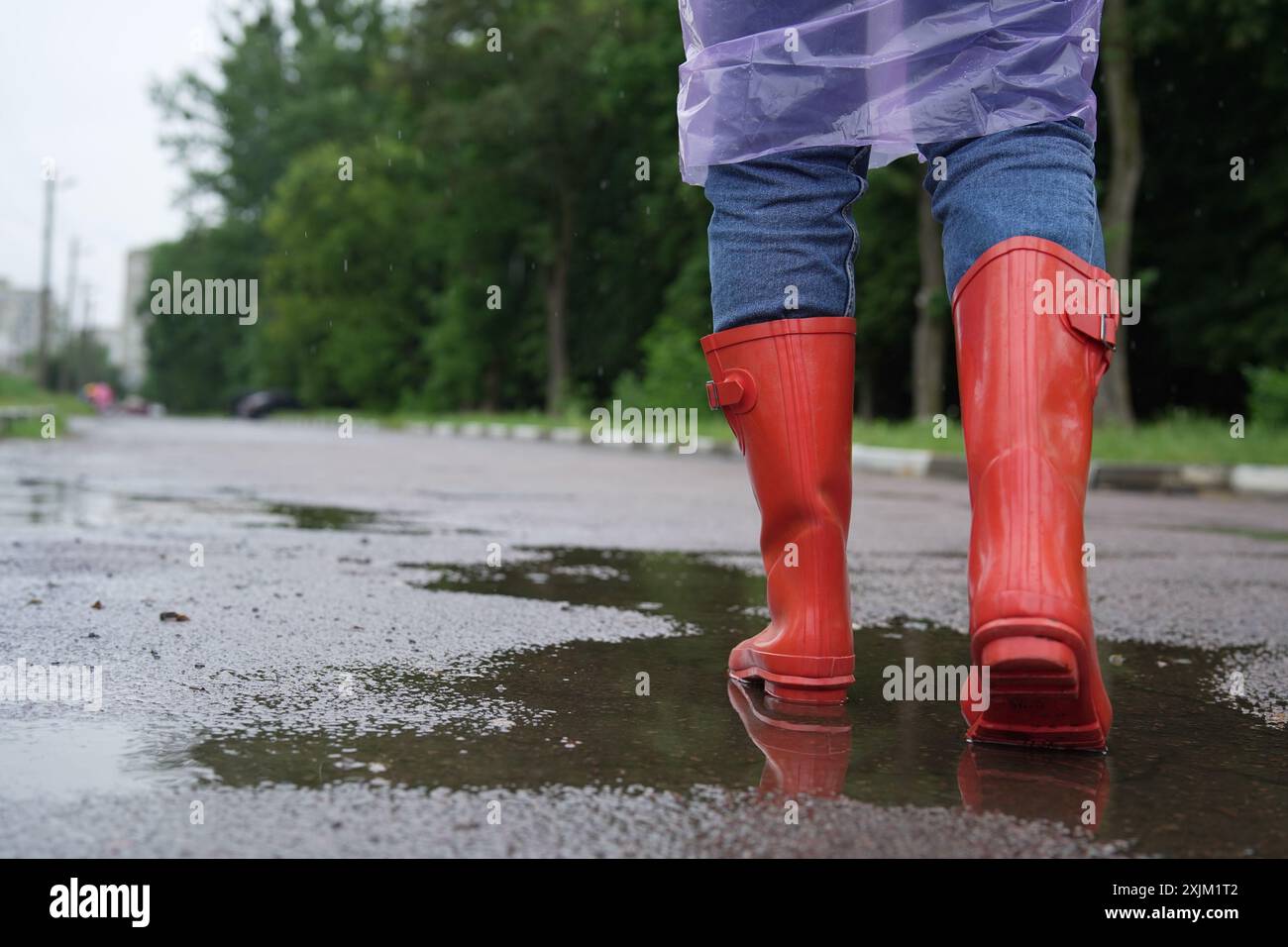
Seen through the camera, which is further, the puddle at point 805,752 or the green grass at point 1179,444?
the green grass at point 1179,444

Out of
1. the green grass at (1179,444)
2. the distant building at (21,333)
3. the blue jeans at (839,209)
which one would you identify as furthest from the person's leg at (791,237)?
the distant building at (21,333)

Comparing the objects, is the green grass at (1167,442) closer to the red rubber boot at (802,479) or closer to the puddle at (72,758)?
the red rubber boot at (802,479)

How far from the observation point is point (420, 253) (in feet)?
142

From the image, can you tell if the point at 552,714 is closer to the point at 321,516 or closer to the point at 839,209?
the point at 839,209

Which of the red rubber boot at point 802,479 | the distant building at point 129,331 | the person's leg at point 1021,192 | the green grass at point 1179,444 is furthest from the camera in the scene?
the distant building at point 129,331

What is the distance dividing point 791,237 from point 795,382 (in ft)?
0.82

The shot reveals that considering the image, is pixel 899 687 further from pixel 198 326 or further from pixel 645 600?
pixel 198 326

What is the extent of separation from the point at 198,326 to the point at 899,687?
75.8 m

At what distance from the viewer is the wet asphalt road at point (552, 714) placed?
1484mm

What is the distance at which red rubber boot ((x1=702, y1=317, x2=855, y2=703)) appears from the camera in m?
2.27

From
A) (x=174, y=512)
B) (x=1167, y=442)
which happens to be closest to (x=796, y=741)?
(x=174, y=512)

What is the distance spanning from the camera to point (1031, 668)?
1835mm

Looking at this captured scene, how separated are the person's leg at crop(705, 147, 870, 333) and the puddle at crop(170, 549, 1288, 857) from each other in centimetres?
65
